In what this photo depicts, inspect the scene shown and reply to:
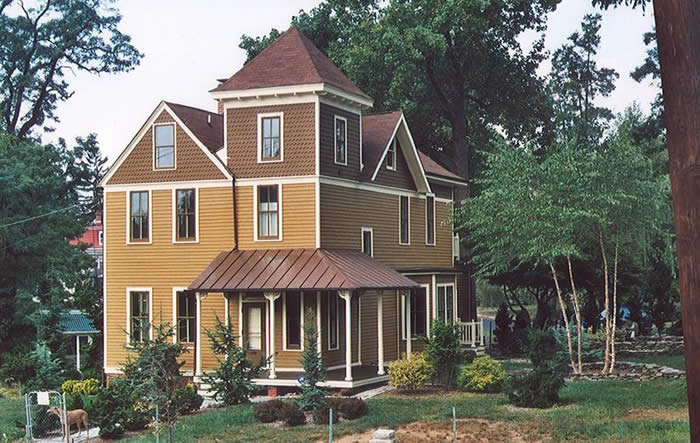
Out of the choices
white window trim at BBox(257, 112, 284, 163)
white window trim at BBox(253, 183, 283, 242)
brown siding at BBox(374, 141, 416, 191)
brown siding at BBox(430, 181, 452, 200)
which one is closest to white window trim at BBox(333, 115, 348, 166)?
white window trim at BBox(257, 112, 284, 163)

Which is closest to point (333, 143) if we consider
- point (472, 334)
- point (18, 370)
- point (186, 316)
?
point (186, 316)

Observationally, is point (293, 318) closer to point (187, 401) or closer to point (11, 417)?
point (187, 401)

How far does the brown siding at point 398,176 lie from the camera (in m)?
31.5

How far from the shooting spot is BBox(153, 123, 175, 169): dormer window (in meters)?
29.5

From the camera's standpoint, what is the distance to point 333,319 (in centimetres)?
2806

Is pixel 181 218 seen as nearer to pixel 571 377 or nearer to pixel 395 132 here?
pixel 395 132

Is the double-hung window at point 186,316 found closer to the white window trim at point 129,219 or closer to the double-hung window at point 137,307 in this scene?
the double-hung window at point 137,307

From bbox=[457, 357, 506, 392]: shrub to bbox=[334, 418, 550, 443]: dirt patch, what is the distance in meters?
4.99

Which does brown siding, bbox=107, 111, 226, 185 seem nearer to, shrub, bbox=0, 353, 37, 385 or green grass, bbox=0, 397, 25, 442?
shrub, bbox=0, 353, 37, 385

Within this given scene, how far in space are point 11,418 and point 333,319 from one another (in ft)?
30.0

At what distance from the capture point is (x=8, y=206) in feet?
127

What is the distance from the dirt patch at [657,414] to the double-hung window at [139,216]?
1612 cm

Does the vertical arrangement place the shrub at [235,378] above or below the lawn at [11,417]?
above

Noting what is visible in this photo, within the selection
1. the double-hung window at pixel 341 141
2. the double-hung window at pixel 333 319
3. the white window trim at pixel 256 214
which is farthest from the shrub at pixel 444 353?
the double-hung window at pixel 341 141
